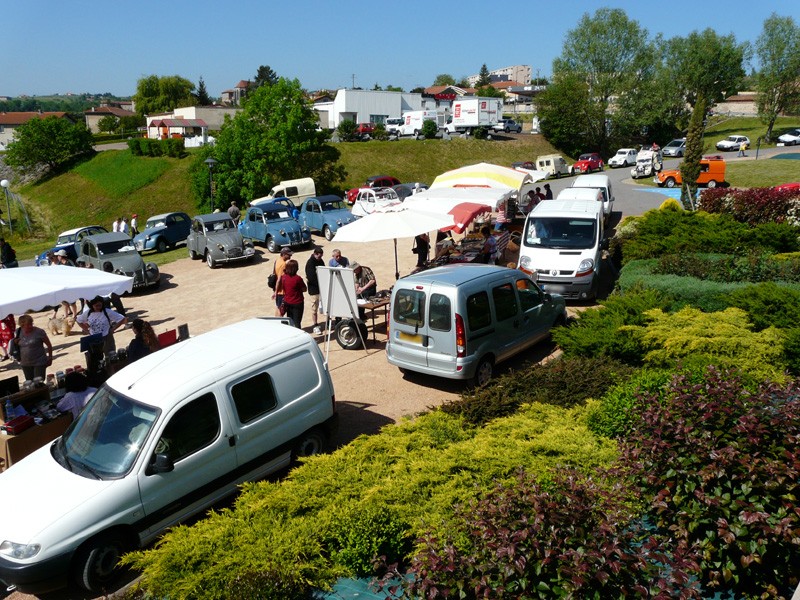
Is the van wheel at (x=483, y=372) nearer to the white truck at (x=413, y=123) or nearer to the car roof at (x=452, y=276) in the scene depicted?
the car roof at (x=452, y=276)

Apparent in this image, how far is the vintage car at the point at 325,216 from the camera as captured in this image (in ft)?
73.9

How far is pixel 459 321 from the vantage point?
27.5ft

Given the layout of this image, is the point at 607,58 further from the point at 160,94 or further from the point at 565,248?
the point at 160,94

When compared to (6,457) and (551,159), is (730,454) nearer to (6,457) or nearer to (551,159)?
(6,457)

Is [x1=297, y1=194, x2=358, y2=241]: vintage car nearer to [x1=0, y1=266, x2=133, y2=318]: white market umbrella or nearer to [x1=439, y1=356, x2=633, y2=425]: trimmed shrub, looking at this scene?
[x1=0, y1=266, x2=133, y2=318]: white market umbrella

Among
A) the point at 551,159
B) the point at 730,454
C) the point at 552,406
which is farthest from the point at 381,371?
the point at 551,159

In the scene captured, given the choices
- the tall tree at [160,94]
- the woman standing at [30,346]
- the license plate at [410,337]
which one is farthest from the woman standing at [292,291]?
the tall tree at [160,94]

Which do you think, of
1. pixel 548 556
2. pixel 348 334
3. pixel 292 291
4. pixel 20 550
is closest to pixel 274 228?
pixel 292 291

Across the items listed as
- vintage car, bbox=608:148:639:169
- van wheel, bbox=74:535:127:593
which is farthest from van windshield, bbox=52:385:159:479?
vintage car, bbox=608:148:639:169

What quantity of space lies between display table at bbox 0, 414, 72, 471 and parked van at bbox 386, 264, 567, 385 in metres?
4.57

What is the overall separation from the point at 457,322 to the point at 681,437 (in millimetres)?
4243

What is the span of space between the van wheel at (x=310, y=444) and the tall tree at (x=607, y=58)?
173 feet

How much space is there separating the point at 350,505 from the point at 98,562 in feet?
7.66

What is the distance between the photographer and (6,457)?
707 cm
